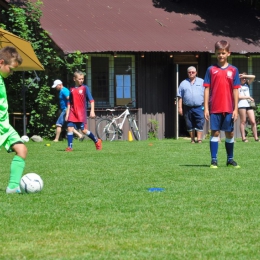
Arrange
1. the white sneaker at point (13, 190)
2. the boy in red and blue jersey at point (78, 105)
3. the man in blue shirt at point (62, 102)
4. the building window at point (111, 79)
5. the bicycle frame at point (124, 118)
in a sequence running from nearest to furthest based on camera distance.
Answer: the white sneaker at point (13, 190) → the boy in red and blue jersey at point (78, 105) → the man in blue shirt at point (62, 102) → the bicycle frame at point (124, 118) → the building window at point (111, 79)

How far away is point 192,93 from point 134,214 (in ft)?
40.0

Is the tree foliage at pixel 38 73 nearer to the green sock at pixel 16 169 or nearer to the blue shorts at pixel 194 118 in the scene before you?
the blue shorts at pixel 194 118

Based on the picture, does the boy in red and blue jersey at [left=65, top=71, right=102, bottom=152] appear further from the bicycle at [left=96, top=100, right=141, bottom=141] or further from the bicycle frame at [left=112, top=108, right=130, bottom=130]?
the bicycle frame at [left=112, top=108, right=130, bottom=130]

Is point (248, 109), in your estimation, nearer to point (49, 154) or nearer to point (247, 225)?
point (49, 154)

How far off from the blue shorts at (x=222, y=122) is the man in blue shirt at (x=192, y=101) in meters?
7.33

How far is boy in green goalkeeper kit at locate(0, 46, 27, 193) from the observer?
841cm

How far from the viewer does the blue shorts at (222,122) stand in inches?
452

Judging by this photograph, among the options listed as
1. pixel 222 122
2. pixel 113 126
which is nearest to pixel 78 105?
pixel 222 122

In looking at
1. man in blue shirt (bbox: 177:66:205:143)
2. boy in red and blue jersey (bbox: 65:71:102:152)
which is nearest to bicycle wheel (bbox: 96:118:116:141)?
man in blue shirt (bbox: 177:66:205:143)

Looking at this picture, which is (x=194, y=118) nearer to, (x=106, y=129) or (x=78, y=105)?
(x=78, y=105)

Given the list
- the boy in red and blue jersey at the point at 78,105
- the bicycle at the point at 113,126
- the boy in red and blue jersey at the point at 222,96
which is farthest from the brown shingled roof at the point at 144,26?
the boy in red and blue jersey at the point at 222,96

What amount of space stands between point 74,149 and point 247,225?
1093cm

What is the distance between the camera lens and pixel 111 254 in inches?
208

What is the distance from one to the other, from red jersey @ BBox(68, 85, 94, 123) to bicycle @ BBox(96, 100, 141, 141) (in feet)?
20.9
